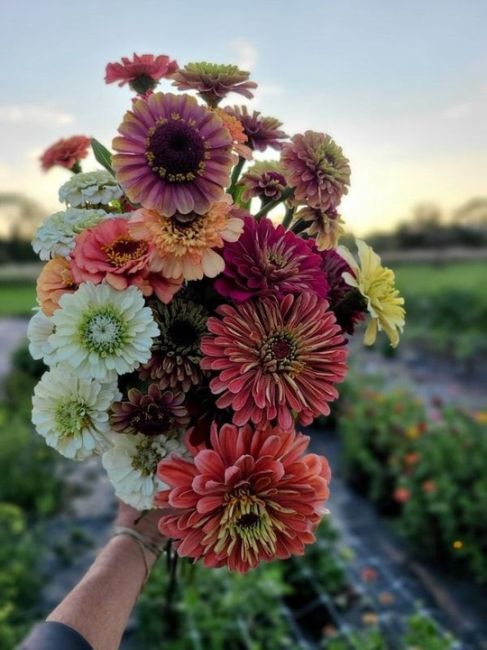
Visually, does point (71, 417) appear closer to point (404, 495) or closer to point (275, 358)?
point (275, 358)

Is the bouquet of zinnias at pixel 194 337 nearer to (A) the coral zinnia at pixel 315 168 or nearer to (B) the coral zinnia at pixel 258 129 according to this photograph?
(A) the coral zinnia at pixel 315 168

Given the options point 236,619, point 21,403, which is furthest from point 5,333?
point 236,619

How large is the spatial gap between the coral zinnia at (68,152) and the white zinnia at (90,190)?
15 centimetres

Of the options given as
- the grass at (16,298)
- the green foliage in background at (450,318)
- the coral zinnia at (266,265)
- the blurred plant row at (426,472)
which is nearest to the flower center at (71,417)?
the coral zinnia at (266,265)

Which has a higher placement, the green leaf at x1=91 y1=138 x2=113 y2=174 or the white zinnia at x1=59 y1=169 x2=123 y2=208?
the green leaf at x1=91 y1=138 x2=113 y2=174

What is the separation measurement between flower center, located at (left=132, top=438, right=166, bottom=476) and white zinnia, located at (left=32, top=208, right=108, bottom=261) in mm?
255

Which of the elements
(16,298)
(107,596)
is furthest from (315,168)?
(16,298)

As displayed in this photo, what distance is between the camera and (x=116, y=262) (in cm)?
75

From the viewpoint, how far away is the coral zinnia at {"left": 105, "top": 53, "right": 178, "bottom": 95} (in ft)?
3.10

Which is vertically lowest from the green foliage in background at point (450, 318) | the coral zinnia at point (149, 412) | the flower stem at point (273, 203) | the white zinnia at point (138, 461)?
the green foliage in background at point (450, 318)

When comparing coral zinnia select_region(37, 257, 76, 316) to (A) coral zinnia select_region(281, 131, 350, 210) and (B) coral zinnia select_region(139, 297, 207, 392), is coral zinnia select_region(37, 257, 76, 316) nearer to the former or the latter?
(B) coral zinnia select_region(139, 297, 207, 392)

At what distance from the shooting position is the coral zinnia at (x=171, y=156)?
2.43ft

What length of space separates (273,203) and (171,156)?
0.20 metres

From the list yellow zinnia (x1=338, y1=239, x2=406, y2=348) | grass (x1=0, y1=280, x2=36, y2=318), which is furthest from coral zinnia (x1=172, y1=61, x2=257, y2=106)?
grass (x1=0, y1=280, x2=36, y2=318)
